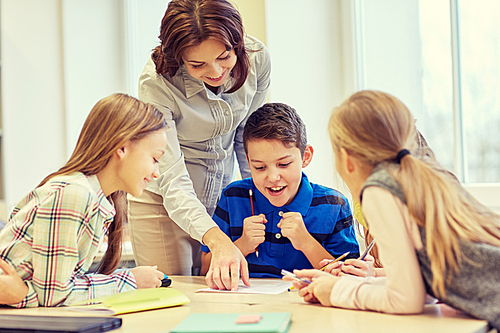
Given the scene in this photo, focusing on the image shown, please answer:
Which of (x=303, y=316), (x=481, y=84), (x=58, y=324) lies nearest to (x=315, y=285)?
(x=303, y=316)

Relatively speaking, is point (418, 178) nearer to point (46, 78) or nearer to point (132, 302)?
point (132, 302)

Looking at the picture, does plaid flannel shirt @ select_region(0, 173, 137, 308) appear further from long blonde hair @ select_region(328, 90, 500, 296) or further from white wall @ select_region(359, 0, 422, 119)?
white wall @ select_region(359, 0, 422, 119)

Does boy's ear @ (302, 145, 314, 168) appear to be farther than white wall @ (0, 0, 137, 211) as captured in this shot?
No

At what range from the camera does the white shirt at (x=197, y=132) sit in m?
1.46

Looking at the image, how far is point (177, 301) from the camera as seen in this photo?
104 centimetres

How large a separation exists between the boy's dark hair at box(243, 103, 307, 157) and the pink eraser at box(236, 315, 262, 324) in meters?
0.75

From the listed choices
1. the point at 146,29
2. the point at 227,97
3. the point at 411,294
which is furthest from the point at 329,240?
the point at 146,29

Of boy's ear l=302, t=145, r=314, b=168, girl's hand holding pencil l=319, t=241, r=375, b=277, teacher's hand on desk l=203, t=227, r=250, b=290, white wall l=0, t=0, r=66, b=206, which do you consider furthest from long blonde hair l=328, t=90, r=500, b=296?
white wall l=0, t=0, r=66, b=206

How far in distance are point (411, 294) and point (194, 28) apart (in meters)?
0.87

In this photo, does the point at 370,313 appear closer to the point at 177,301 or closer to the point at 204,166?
the point at 177,301

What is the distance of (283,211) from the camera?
1.56 m

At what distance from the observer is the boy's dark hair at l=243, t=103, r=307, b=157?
1.51 metres

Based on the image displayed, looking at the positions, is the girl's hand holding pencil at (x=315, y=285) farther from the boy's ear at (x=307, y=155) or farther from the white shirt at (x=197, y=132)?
the boy's ear at (x=307, y=155)

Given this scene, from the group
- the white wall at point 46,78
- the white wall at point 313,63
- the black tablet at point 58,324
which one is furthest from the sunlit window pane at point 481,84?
the white wall at point 46,78
